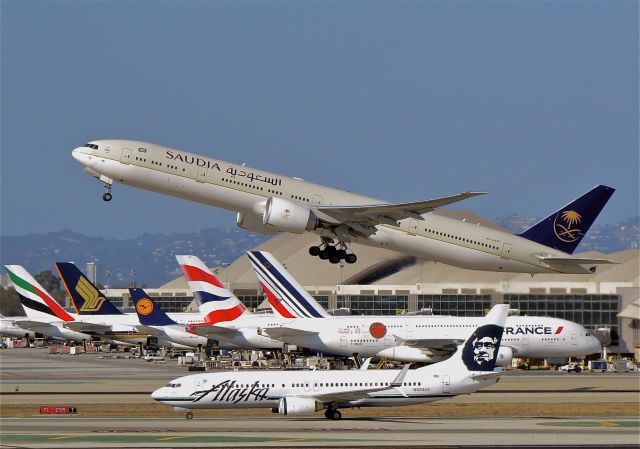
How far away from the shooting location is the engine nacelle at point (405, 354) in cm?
9206

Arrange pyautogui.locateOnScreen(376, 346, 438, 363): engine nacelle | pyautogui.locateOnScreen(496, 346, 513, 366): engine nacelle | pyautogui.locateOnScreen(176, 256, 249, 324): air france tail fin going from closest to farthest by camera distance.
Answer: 1. pyautogui.locateOnScreen(496, 346, 513, 366): engine nacelle
2. pyautogui.locateOnScreen(376, 346, 438, 363): engine nacelle
3. pyautogui.locateOnScreen(176, 256, 249, 324): air france tail fin

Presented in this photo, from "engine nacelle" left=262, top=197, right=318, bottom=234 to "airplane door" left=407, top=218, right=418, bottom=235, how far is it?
650cm

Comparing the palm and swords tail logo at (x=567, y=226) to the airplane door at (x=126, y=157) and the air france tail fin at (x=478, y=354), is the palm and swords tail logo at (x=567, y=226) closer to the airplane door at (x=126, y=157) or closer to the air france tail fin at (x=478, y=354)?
the air france tail fin at (x=478, y=354)

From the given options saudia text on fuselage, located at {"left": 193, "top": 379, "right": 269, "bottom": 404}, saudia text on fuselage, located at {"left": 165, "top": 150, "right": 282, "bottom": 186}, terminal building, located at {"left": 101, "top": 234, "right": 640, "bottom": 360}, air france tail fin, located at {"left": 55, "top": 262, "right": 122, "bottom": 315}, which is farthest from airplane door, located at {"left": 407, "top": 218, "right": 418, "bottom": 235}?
air france tail fin, located at {"left": 55, "top": 262, "right": 122, "bottom": 315}

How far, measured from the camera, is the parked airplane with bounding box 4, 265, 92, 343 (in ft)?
445

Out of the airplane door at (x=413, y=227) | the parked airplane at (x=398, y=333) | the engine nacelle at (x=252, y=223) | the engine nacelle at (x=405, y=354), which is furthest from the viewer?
the engine nacelle at (x=405, y=354)

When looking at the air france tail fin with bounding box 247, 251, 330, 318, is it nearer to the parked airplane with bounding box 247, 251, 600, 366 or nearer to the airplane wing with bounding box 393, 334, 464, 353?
the parked airplane with bounding box 247, 251, 600, 366

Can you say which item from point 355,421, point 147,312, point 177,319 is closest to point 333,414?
point 355,421

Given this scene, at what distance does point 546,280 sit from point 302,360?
1181 inches

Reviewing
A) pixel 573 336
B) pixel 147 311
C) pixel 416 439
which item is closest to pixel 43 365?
pixel 147 311

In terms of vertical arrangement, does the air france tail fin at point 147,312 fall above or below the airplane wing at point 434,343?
above

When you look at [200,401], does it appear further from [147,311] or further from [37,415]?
[147,311]

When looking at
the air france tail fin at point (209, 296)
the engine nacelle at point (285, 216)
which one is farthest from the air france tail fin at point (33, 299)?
the engine nacelle at point (285, 216)

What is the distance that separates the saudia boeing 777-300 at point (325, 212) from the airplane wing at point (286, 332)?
1970cm
